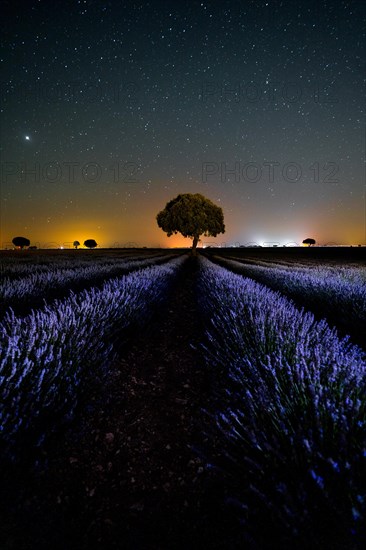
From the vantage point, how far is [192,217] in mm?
32906

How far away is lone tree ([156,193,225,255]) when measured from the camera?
3316cm

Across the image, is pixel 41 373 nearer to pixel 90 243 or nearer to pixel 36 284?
pixel 36 284

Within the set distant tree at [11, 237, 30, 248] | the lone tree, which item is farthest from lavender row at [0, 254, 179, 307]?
distant tree at [11, 237, 30, 248]

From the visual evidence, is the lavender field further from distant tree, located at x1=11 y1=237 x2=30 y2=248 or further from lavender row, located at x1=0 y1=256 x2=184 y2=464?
distant tree, located at x1=11 y1=237 x2=30 y2=248

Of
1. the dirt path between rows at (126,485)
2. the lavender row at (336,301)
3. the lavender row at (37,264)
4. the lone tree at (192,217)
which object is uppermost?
the lone tree at (192,217)

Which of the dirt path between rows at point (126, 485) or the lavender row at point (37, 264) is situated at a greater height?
the lavender row at point (37, 264)

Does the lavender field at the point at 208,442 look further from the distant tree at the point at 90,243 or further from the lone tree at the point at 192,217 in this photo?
the distant tree at the point at 90,243

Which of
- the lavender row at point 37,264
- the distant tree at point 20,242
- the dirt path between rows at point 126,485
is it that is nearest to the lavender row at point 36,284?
the lavender row at point 37,264

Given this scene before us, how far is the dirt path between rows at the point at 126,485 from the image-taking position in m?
1.10

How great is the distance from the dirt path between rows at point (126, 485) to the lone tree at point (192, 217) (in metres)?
31.7

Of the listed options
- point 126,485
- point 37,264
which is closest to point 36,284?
point 126,485

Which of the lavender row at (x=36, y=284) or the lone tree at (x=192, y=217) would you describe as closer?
the lavender row at (x=36, y=284)

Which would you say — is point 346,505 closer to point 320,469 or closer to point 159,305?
point 320,469

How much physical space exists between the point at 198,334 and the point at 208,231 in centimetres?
3227
